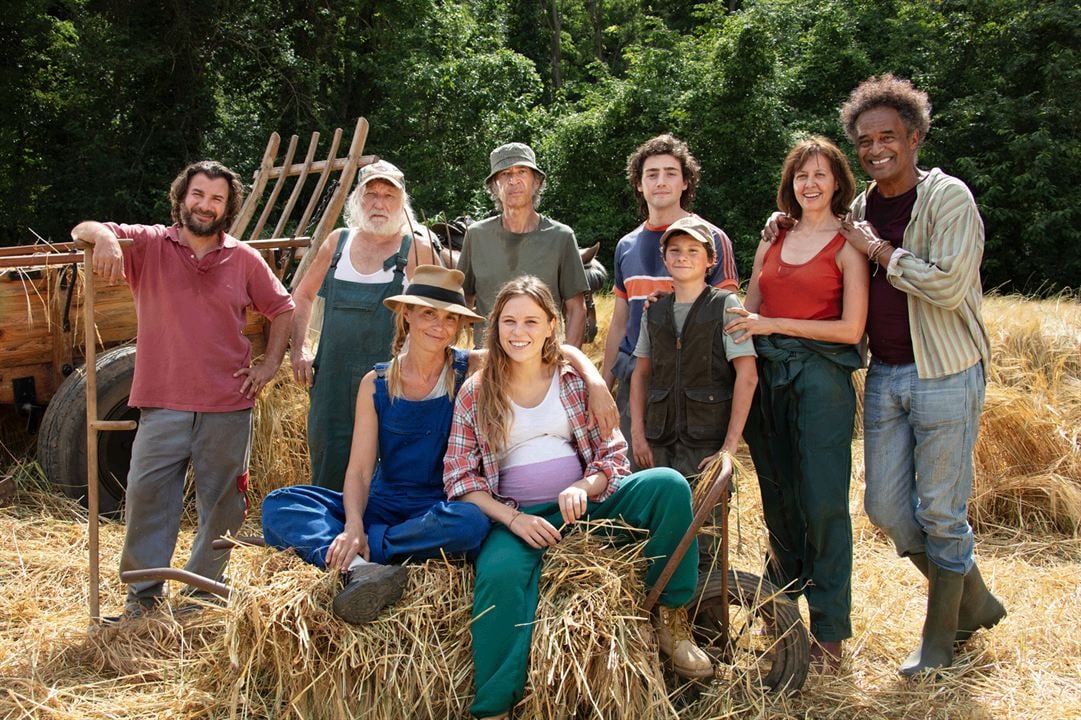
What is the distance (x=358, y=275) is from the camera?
3764mm

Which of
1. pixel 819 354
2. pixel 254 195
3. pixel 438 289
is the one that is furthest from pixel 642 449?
pixel 254 195

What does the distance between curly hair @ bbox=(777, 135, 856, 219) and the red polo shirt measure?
2.22m

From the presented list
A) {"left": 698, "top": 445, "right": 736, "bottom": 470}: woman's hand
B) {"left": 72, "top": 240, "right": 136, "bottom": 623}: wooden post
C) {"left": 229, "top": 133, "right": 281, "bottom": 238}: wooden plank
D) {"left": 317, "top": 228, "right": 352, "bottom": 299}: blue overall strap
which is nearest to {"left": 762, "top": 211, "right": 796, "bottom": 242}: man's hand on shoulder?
{"left": 698, "top": 445, "right": 736, "bottom": 470}: woman's hand

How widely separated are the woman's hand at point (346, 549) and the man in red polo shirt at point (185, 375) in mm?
1131

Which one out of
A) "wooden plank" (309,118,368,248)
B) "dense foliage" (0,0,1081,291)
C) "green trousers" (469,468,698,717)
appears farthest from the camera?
"dense foliage" (0,0,1081,291)

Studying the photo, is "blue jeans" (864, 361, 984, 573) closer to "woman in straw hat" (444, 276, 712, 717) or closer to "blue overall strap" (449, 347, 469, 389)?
"woman in straw hat" (444, 276, 712, 717)

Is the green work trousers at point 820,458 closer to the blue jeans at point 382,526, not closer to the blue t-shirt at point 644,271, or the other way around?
the blue t-shirt at point 644,271

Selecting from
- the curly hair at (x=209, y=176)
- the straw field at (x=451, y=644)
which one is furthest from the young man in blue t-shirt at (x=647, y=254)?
the curly hair at (x=209, y=176)

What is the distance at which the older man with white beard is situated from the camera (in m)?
3.73

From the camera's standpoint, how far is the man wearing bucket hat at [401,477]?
9.04ft

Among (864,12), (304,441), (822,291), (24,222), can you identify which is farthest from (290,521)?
(864,12)

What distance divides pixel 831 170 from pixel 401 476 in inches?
72.1

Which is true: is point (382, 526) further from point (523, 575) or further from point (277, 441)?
point (277, 441)

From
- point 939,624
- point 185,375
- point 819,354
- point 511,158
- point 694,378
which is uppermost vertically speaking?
point 511,158
